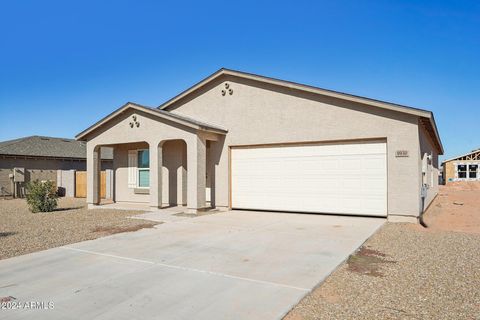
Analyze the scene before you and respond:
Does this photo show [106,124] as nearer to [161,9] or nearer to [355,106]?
[161,9]

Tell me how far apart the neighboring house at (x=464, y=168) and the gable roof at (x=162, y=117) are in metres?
39.7

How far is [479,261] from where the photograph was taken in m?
6.37

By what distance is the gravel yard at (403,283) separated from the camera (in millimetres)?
4152

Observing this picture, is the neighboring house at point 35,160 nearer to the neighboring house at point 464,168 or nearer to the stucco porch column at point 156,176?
the stucco porch column at point 156,176

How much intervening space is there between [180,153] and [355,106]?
7472 millimetres

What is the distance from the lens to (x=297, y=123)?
13.0 meters

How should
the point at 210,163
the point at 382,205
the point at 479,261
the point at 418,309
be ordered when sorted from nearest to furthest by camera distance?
the point at 418,309
the point at 479,261
the point at 382,205
the point at 210,163

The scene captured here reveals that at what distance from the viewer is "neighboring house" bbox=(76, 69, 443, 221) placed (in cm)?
1139

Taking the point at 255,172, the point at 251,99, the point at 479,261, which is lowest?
the point at 479,261

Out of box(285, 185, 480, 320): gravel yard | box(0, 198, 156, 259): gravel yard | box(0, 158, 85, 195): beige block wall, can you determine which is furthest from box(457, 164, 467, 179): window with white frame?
box(0, 158, 85, 195): beige block wall

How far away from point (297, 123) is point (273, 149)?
1.42 m

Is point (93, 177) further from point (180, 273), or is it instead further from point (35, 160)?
point (35, 160)

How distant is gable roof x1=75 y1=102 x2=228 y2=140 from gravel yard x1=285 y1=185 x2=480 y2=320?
7.48 m

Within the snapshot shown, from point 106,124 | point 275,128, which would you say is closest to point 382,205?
point 275,128
